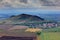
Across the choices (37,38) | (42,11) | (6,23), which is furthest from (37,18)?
(6,23)

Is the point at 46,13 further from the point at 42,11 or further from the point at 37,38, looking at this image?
the point at 37,38

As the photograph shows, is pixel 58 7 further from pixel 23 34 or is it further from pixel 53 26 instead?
pixel 23 34

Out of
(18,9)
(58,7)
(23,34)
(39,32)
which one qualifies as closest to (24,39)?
(23,34)

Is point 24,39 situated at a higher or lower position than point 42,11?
lower

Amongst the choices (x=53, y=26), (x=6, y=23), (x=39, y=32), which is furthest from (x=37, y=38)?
(x=6, y=23)

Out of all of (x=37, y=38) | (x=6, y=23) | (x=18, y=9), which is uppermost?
(x=18, y=9)

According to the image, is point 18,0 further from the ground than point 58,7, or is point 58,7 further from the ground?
point 18,0

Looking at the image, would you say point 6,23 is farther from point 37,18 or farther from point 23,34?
point 37,18
